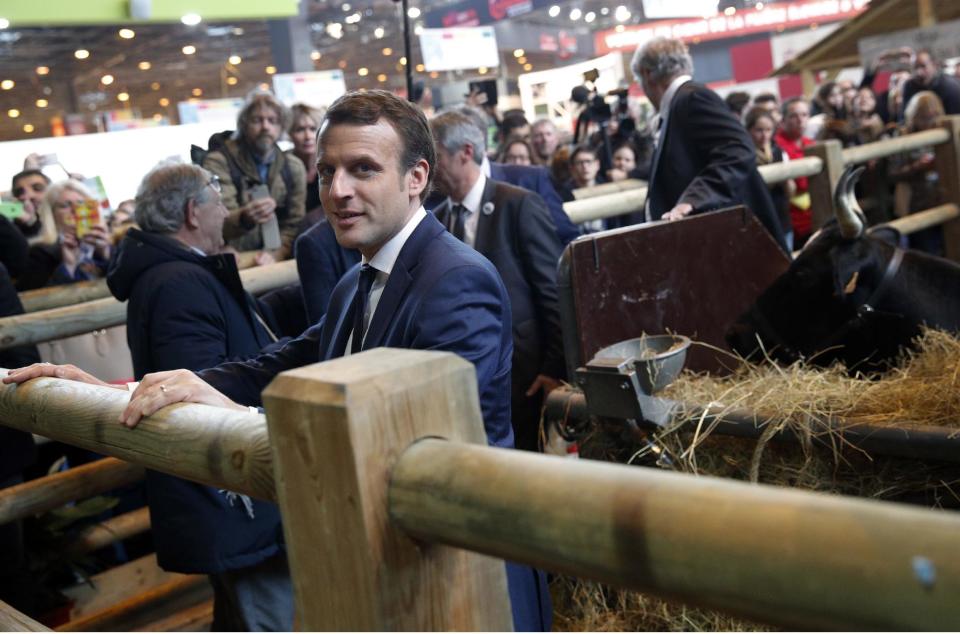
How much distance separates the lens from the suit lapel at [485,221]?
3.13 meters

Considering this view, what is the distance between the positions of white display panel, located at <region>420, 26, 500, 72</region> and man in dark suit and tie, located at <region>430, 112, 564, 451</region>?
552cm

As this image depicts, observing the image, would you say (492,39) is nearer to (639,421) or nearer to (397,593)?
(639,421)

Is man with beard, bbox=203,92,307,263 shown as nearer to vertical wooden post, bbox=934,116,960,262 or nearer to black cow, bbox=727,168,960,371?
black cow, bbox=727,168,960,371

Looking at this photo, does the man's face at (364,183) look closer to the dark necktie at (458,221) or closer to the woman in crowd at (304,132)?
the dark necktie at (458,221)

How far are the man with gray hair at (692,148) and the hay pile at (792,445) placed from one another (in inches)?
39.9

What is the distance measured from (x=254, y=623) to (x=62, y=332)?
1.03 metres

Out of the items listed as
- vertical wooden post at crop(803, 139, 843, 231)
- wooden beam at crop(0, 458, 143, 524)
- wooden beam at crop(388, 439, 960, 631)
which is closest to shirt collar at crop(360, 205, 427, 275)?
wooden beam at crop(388, 439, 960, 631)

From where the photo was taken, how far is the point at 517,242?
3.15 metres

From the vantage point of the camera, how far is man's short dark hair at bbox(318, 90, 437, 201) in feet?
6.12

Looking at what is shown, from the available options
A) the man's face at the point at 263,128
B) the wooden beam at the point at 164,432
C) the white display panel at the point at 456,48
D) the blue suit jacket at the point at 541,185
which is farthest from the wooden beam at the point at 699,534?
the white display panel at the point at 456,48

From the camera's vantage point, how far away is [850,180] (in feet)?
9.18

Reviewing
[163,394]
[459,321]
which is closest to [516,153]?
[459,321]

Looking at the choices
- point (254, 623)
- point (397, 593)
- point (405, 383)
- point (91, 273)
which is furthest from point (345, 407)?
point (91, 273)

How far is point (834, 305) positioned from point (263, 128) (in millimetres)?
2469
